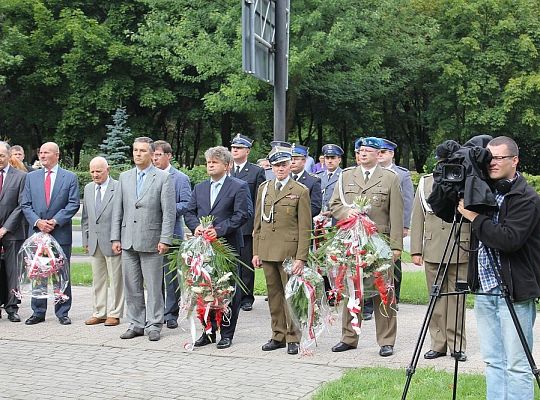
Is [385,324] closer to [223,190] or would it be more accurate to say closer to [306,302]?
[306,302]

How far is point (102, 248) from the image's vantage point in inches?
381

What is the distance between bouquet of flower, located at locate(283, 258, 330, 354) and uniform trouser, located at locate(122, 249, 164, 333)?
1.70 m

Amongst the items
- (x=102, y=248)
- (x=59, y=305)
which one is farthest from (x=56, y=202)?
(x=59, y=305)

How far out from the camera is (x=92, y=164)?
9883 millimetres

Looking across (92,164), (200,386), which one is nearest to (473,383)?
(200,386)

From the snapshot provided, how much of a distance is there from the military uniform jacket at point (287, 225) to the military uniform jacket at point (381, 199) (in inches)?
18.5

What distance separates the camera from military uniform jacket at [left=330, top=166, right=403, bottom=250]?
8.22 metres

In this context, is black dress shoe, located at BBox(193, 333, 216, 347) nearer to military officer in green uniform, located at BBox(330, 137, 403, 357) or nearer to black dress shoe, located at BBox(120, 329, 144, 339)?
black dress shoe, located at BBox(120, 329, 144, 339)

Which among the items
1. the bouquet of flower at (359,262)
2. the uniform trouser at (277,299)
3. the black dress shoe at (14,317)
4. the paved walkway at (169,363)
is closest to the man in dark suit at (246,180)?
the paved walkway at (169,363)

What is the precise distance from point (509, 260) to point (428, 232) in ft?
9.00

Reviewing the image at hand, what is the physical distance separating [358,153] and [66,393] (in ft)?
12.9

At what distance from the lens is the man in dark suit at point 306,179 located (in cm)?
1042

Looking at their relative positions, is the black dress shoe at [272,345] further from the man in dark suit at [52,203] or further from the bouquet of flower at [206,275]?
the man in dark suit at [52,203]

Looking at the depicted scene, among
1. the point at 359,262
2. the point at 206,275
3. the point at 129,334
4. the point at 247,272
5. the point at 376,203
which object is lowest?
the point at 129,334
